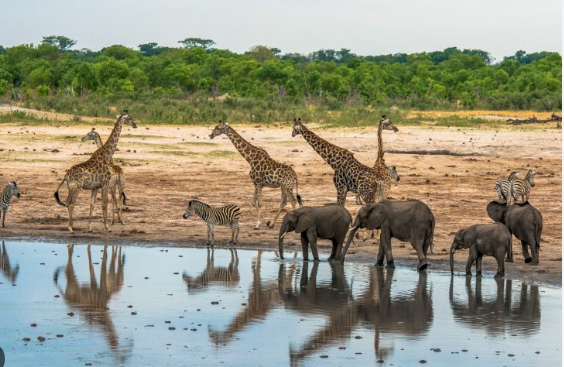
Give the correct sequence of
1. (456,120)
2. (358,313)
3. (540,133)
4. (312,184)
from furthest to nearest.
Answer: (456,120), (540,133), (312,184), (358,313)

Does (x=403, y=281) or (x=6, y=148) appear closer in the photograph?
(x=403, y=281)

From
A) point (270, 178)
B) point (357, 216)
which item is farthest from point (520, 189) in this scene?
point (357, 216)

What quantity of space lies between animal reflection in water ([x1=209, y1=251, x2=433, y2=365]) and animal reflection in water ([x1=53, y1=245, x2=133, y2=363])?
108 centimetres

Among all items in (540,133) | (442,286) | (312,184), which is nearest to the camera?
(442,286)

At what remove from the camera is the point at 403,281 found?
1521 cm

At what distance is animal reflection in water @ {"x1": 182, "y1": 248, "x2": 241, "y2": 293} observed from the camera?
Answer: 14.9m

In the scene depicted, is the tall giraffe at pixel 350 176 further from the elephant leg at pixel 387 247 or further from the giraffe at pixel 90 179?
the giraffe at pixel 90 179

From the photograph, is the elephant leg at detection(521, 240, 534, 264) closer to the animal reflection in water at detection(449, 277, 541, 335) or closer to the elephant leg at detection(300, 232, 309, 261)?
the animal reflection in water at detection(449, 277, 541, 335)

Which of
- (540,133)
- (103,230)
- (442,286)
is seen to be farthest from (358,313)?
(540,133)

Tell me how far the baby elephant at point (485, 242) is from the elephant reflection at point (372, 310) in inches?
28.6

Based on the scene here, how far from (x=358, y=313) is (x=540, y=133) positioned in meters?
26.6

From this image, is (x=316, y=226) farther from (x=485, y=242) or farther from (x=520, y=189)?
(x=520, y=189)

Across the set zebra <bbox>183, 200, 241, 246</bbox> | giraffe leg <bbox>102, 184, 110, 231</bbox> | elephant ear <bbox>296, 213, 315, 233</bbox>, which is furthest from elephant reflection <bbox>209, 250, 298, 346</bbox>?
giraffe leg <bbox>102, 184, 110, 231</bbox>

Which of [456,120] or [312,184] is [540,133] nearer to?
[456,120]
